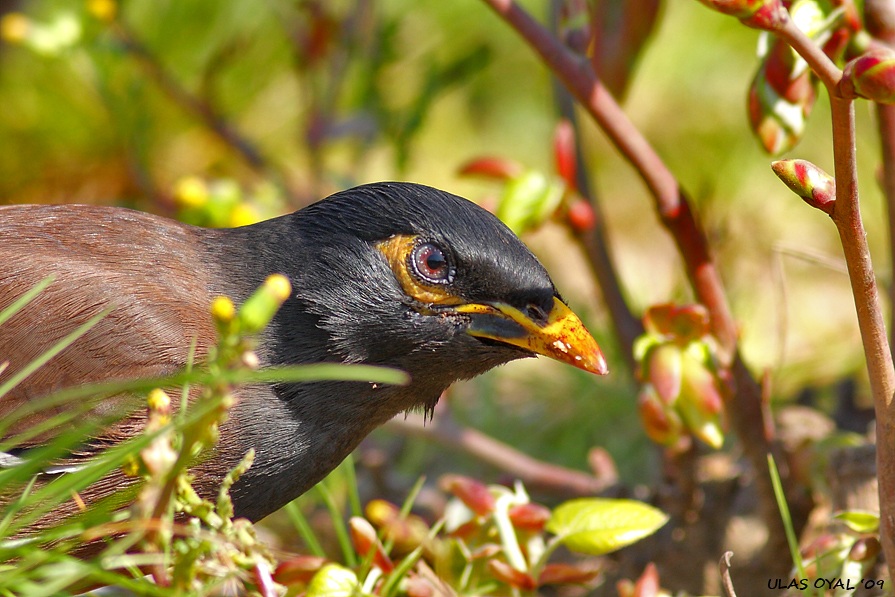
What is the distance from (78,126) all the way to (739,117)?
4.04 m

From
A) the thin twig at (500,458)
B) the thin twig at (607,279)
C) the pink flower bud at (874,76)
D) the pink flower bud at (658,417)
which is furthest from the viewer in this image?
the thin twig at (500,458)

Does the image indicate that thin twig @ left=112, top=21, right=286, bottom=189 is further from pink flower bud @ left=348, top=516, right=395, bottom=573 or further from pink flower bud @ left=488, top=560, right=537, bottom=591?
pink flower bud @ left=488, top=560, right=537, bottom=591

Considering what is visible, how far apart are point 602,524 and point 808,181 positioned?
43.5 inches

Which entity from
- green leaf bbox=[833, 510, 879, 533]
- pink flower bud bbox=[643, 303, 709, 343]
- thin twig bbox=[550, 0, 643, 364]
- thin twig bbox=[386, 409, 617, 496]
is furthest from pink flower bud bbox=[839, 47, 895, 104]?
thin twig bbox=[386, 409, 617, 496]

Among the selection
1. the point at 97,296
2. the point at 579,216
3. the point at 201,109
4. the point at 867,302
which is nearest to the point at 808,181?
the point at 867,302

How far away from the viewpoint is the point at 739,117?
6688 mm

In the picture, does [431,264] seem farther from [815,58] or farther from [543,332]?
[815,58]

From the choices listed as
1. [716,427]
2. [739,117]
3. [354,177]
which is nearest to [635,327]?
[716,427]

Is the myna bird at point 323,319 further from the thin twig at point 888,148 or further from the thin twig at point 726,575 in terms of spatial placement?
the thin twig at point 888,148

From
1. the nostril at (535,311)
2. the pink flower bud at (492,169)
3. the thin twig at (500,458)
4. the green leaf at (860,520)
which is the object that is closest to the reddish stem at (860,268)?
the green leaf at (860,520)

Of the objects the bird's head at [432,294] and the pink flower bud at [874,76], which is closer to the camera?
the pink flower bud at [874,76]

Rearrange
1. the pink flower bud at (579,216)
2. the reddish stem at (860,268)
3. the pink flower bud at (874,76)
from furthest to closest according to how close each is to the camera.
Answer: the pink flower bud at (579,216) < the reddish stem at (860,268) < the pink flower bud at (874,76)

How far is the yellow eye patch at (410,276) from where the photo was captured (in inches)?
106

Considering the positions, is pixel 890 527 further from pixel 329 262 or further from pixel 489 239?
pixel 329 262
